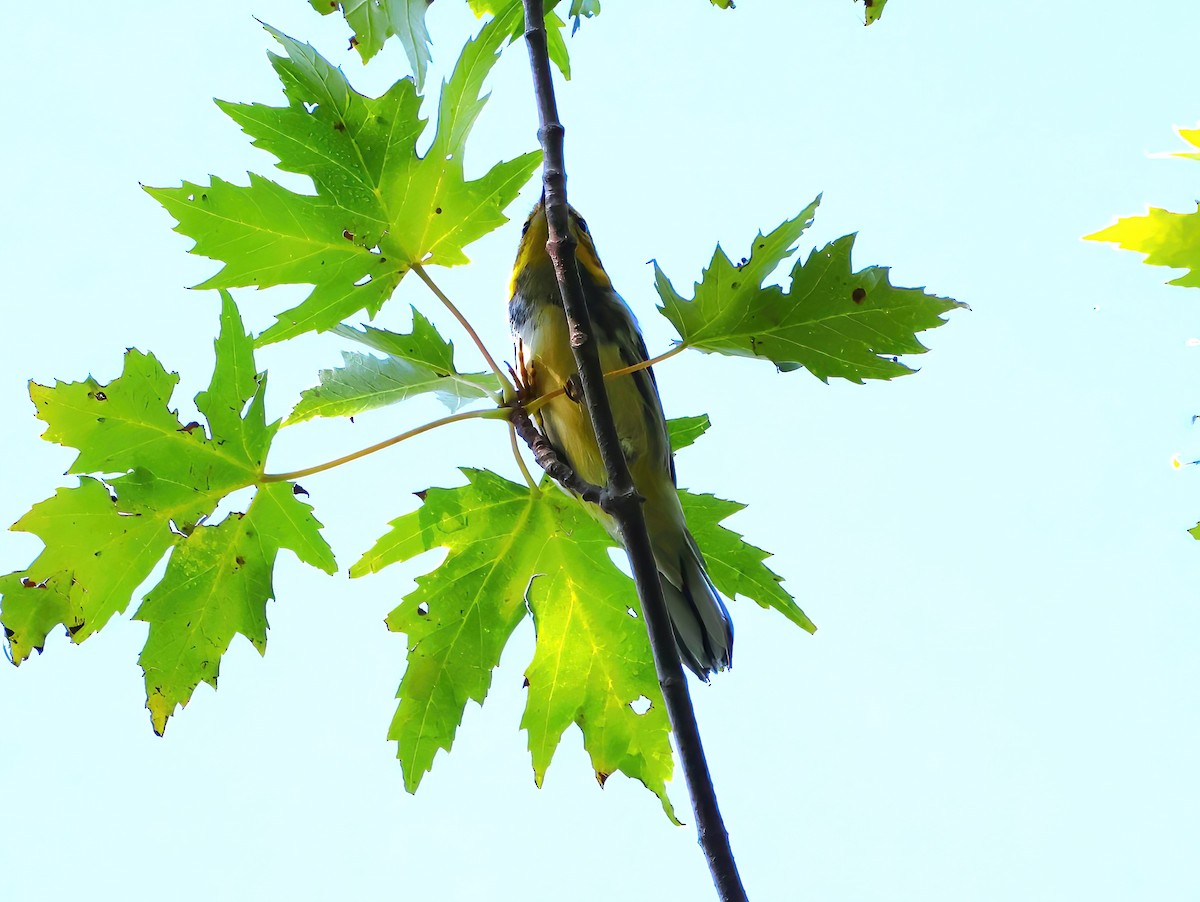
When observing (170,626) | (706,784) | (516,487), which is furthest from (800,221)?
(170,626)

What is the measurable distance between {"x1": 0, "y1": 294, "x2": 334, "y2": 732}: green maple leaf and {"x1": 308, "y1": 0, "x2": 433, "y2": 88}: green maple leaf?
0.47 meters

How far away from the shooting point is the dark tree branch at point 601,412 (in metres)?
1.16

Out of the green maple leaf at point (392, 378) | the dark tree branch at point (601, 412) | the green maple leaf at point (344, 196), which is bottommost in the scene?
the dark tree branch at point (601, 412)

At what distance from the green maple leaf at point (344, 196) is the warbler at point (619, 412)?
290 mm

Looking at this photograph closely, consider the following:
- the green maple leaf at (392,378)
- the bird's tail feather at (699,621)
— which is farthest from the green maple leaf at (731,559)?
the green maple leaf at (392,378)

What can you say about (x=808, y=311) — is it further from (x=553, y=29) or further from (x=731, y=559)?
(x=553, y=29)

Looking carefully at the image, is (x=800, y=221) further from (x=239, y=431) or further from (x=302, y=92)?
(x=239, y=431)

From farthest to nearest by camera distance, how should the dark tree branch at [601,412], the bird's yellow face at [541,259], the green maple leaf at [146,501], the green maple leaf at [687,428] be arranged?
the bird's yellow face at [541,259], the green maple leaf at [687,428], the green maple leaf at [146,501], the dark tree branch at [601,412]

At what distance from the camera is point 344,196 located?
5.22ft

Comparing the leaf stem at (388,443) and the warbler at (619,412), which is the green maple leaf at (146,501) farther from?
the warbler at (619,412)

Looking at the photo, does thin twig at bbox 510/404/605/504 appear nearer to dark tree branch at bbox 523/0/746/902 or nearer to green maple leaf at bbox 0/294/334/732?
dark tree branch at bbox 523/0/746/902

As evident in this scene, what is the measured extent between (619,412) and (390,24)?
79cm

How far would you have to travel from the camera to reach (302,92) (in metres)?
1.52

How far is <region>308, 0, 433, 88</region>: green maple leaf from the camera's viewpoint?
1.64 metres
